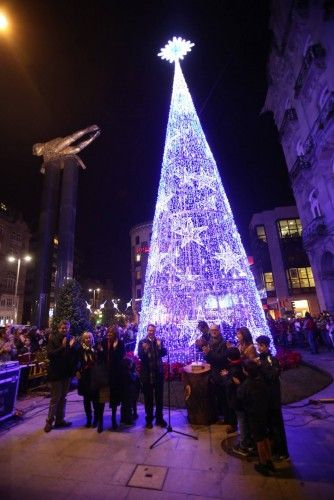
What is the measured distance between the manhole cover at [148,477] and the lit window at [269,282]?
36.6 m

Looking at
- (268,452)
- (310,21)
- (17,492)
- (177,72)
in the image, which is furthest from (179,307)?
(310,21)

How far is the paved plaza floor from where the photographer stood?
3539 millimetres

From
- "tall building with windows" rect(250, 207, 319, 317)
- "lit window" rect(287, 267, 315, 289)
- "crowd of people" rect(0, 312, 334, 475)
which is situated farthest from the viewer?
"lit window" rect(287, 267, 315, 289)

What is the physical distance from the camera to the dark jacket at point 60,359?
6156 millimetres

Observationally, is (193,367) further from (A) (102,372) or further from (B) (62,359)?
(B) (62,359)

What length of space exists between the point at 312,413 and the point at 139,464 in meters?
4.21

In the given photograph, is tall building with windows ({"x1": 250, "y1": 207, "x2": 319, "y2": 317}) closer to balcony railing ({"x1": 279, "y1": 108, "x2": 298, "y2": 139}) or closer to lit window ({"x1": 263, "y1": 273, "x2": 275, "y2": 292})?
lit window ({"x1": 263, "y1": 273, "x2": 275, "y2": 292})

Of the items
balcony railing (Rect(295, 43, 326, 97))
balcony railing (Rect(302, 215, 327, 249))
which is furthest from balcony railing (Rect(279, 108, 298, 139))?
balcony railing (Rect(302, 215, 327, 249))

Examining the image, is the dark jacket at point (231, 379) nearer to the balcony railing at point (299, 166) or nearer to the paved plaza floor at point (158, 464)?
the paved plaza floor at point (158, 464)

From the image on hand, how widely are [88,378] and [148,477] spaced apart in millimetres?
2699

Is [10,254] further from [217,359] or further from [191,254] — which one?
[217,359]

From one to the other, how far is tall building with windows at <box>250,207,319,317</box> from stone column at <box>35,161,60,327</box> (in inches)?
1160

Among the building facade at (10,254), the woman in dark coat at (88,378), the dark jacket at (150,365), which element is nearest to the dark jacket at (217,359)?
the dark jacket at (150,365)

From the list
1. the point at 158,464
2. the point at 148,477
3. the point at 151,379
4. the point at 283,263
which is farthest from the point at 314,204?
the point at 148,477
